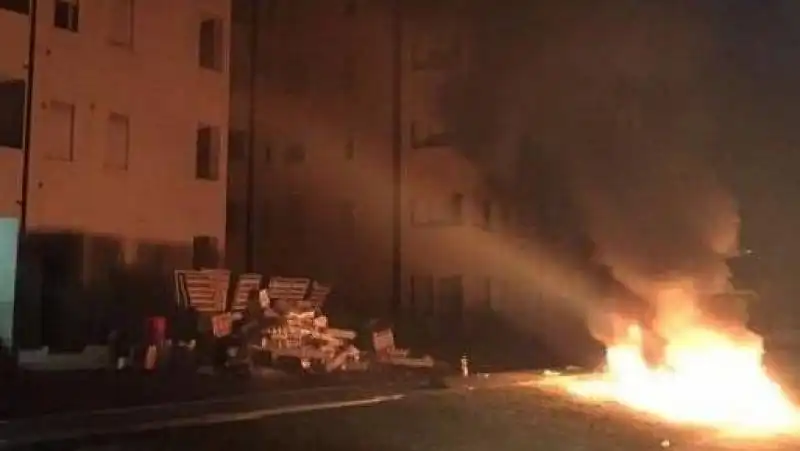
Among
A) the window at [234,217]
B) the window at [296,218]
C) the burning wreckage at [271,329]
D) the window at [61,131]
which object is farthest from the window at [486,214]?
the window at [61,131]

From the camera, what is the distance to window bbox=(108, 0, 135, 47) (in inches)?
1135

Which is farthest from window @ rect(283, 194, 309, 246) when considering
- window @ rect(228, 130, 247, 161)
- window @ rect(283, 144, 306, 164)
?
window @ rect(228, 130, 247, 161)

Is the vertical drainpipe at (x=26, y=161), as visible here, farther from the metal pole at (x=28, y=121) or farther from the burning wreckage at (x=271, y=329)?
the burning wreckage at (x=271, y=329)

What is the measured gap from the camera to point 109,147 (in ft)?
94.2

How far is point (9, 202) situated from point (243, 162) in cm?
1241

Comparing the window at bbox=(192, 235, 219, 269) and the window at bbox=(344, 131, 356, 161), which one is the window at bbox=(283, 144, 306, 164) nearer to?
the window at bbox=(344, 131, 356, 161)

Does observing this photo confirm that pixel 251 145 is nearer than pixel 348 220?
Yes

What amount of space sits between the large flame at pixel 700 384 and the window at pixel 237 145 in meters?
14.5

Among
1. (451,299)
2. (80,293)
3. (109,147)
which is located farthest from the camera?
(451,299)

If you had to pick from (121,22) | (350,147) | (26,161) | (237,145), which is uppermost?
(121,22)

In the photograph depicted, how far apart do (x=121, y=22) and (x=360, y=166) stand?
39.6 ft

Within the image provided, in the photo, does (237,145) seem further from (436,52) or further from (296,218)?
(436,52)

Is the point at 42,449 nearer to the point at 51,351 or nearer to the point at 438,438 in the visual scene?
the point at 438,438

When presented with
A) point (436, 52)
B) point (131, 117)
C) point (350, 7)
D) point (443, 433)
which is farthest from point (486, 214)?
point (443, 433)
